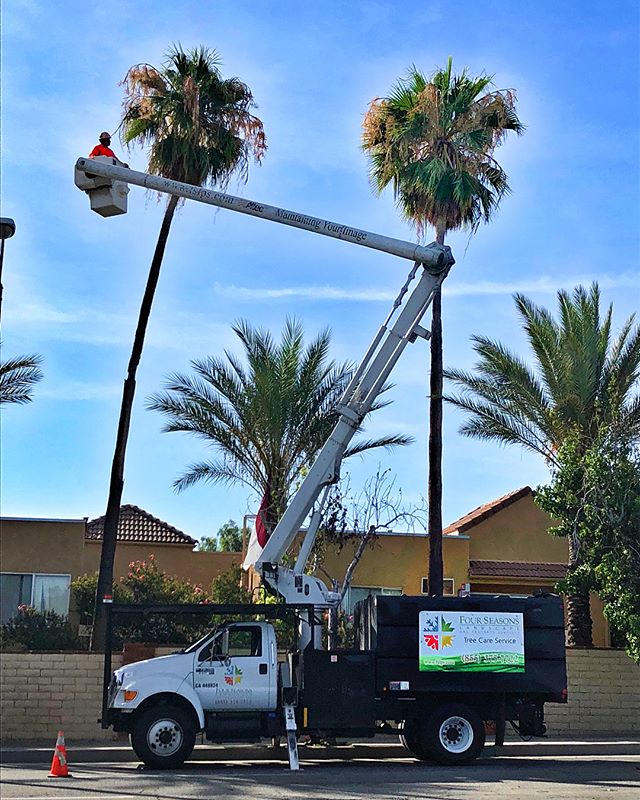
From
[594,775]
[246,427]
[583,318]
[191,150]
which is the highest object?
[191,150]

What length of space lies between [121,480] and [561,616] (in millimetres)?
9364

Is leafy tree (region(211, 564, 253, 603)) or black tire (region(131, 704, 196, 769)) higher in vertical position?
leafy tree (region(211, 564, 253, 603))

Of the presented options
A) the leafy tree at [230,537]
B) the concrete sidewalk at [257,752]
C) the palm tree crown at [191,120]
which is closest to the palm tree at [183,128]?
the palm tree crown at [191,120]

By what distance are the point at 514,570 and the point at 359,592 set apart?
462cm

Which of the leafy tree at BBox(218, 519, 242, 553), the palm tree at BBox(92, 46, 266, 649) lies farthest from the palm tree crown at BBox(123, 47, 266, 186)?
the leafy tree at BBox(218, 519, 242, 553)

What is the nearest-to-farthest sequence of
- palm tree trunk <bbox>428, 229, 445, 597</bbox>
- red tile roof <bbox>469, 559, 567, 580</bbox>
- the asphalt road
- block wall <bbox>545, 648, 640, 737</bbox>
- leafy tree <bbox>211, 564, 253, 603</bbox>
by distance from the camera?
1. the asphalt road
2. block wall <bbox>545, 648, 640, 737</bbox>
3. palm tree trunk <bbox>428, 229, 445, 597</bbox>
4. leafy tree <bbox>211, 564, 253, 603</bbox>
5. red tile roof <bbox>469, 559, 567, 580</bbox>

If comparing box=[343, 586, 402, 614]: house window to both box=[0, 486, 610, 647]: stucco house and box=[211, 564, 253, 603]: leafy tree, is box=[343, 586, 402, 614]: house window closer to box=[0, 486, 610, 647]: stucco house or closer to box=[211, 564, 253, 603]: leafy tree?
box=[0, 486, 610, 647]: stucco house

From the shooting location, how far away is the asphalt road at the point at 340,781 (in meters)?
13.2

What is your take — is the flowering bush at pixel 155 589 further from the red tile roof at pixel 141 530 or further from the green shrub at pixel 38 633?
the red tile roof at pixel 141 530

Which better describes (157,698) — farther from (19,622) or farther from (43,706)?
(19,622)

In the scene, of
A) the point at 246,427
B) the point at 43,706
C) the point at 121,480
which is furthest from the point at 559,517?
the point at 43,706

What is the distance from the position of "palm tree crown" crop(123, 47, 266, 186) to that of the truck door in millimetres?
10852

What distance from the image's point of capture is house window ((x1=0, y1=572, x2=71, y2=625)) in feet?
87.4

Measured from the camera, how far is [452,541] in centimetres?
2844
